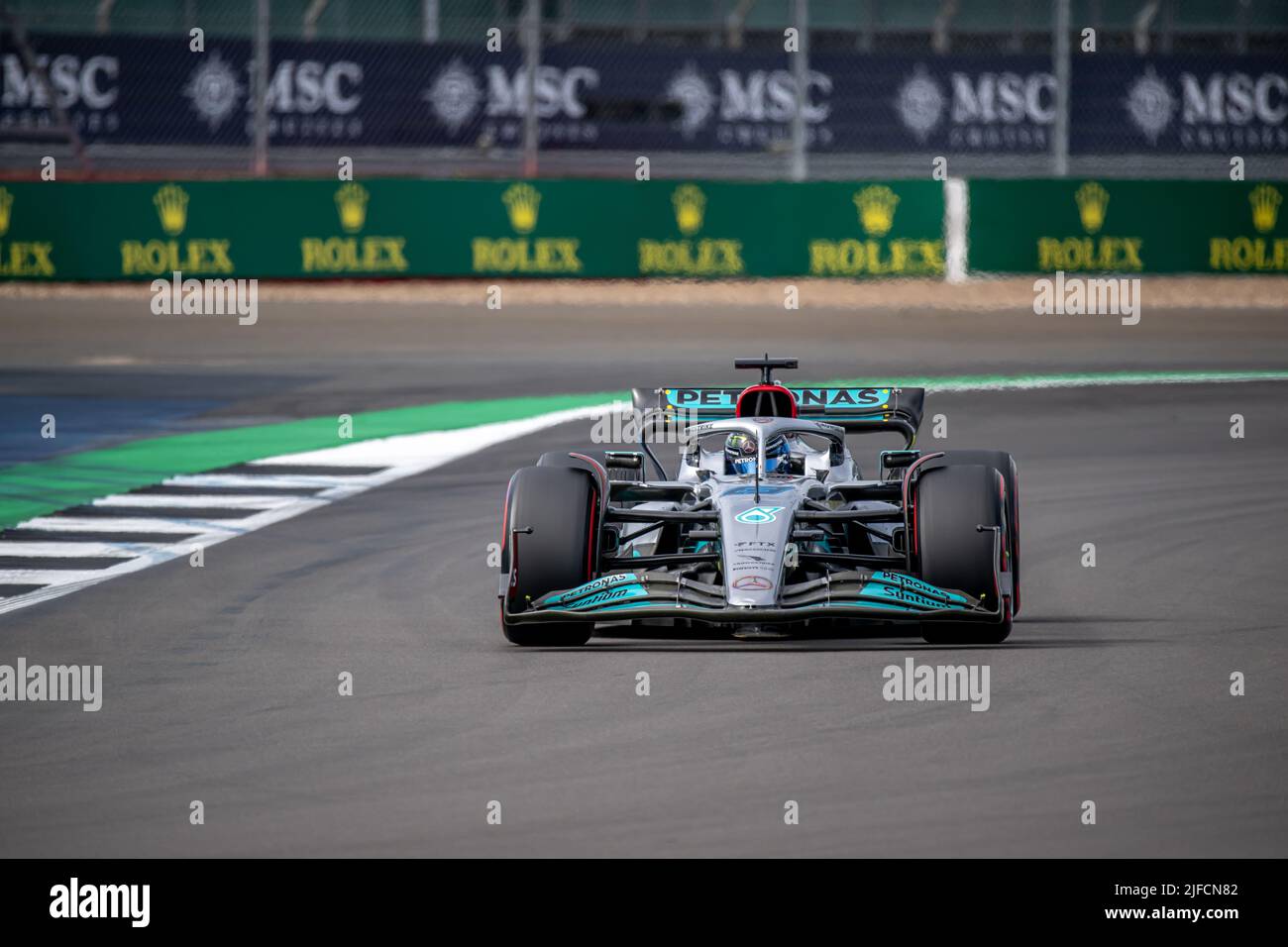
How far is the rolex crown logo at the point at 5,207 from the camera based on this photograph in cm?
2717

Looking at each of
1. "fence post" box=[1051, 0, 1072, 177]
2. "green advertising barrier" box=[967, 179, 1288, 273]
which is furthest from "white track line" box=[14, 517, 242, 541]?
"fence post" box=[1051, 0, 1072, 177]

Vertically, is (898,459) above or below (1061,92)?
below

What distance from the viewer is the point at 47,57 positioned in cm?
2898

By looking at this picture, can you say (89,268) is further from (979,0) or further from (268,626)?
(268,626)

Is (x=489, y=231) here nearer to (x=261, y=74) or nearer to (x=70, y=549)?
(x=261, y=74)

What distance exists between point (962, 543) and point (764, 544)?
2.76 ft

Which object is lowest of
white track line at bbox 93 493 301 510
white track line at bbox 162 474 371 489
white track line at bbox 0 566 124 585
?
white track line at bbox 0 566 124 585

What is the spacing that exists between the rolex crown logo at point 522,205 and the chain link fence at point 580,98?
0.98m

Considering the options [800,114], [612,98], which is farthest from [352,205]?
[800,114]

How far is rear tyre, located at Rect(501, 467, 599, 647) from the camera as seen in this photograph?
30.5 feet

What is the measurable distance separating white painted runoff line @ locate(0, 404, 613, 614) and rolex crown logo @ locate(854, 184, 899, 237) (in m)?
9.99

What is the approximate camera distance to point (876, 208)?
2789 centimetres

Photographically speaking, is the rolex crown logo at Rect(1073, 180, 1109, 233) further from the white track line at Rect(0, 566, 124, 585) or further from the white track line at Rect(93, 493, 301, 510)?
the white track line at Rect(0, 566, 124, 585)

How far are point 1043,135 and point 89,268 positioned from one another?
12.6m
